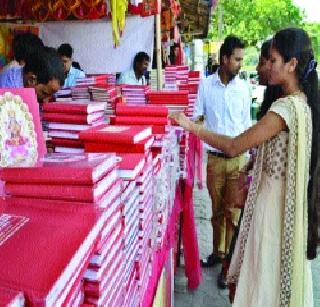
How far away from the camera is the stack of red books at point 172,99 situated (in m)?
2.92

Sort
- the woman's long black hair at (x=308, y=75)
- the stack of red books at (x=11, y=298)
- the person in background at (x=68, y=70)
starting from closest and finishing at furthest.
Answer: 1. the stack of red books at (x=11, y=298)
2. the woman's long black hair at (x=308, y=75)
3. the person in background at (x=68, y=70)

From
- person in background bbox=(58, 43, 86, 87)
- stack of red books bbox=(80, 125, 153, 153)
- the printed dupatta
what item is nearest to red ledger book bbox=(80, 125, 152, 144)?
stack of red books bbox=(80, 125, 153, 153)

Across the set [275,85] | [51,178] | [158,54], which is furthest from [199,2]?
[51,178]

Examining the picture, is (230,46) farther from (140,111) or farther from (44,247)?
(44,247)

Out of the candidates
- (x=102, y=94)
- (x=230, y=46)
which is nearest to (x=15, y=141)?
(x=102, y=94)

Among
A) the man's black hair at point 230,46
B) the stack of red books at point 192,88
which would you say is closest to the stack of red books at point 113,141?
the man's black hair at point 230,46

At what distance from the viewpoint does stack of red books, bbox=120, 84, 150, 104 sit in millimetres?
3412

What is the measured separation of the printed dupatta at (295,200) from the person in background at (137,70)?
395cm

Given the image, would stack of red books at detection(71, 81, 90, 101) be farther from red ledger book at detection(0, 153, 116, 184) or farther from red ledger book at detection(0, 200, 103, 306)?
red ledger book at detection(0, 200, 103, 306)

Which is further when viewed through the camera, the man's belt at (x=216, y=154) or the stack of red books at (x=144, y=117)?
the man's belt at (x=216, y=154)

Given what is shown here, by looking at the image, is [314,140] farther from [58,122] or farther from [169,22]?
[169,22]

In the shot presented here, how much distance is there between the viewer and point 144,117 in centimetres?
216

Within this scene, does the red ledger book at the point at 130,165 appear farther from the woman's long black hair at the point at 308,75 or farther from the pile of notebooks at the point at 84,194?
the woman's long black hair at the point at 308,75

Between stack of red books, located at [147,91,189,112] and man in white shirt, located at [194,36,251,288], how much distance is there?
107 centimetres
